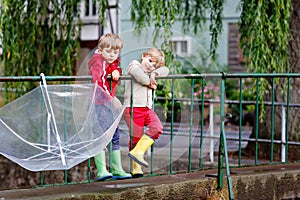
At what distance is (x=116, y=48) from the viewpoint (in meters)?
5.62

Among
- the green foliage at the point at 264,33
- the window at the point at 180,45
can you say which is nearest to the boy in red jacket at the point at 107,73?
the window at the point at 180,45

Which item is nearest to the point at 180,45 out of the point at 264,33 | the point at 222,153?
the point at 264,33

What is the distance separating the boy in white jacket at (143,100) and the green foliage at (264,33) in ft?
10.5

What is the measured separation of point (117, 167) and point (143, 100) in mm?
648

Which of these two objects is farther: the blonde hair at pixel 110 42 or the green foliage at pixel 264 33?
the green foliage at pixel 264 33

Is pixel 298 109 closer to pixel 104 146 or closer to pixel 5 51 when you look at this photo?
pixel 5 51

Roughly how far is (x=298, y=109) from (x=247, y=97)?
759 cm

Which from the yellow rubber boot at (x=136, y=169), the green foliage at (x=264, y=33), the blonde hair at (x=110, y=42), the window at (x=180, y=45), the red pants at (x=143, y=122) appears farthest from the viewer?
the window at (x=180, y=45)

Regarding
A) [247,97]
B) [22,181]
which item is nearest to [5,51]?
[22,181]

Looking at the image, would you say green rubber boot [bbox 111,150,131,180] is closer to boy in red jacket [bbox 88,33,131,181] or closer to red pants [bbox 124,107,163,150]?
boy in red jacket [bbox 88,33,131,181]

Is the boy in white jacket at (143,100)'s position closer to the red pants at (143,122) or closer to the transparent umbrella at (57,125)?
the red pants at (143,122)

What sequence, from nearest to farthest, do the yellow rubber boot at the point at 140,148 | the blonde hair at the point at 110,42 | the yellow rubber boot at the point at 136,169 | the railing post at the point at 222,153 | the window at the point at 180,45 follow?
the blonde hair at the point at 110,42 → the yellow rubber boot at the point at 140,148 → the yellow rubber boot at the point at 136,169 → the railing post at the point at 222,153 → the window at the point at 180,45

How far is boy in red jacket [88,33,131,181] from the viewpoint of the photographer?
18.5 feet

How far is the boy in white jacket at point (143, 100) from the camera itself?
18.9 feet
